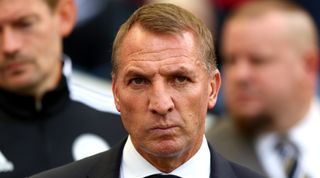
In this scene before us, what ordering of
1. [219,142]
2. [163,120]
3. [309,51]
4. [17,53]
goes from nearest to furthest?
[163,120] → [17,53] → [219,142] → [309,51]

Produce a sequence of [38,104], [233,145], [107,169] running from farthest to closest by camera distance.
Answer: [233,145]
[38,104]
[107,169]

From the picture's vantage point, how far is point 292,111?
8742 mm

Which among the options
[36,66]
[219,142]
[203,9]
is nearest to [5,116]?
[36,66]

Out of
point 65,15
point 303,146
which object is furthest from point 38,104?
point 303,146

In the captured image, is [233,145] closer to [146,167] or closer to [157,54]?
[146,167]

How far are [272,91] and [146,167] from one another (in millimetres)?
3772

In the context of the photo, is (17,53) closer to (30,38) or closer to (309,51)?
(30,38)

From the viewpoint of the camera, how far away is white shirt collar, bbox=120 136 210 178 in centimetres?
498

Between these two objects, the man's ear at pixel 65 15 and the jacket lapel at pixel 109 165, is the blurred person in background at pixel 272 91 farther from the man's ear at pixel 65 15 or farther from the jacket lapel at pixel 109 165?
the jacket lapel at pixel 109 165

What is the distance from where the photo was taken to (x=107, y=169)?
4.96 metres

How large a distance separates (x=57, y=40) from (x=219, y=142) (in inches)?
82.7

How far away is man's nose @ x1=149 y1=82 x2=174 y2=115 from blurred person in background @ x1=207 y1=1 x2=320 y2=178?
3.42 meters

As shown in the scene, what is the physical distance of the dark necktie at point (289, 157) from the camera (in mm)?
8328

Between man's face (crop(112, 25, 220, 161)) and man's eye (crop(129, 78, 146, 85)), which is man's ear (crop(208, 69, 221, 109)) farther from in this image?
man's eye (crop(129, 78, 146, 85))
